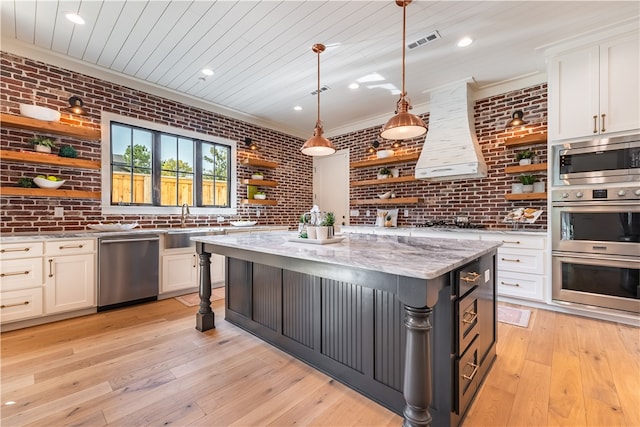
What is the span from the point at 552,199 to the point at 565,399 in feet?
7.40

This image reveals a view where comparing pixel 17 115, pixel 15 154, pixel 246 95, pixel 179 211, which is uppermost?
pixel 246 95

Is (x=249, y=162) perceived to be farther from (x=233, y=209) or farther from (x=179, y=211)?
(x=179, y=211)

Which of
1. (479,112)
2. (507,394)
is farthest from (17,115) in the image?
(479,112)

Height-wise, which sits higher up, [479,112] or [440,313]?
[479,112]

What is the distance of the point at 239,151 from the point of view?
16.5ft

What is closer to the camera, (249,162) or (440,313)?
(440,313)

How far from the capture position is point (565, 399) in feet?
5.52

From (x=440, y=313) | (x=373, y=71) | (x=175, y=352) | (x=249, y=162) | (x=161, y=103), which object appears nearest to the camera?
(x=440, y=313)

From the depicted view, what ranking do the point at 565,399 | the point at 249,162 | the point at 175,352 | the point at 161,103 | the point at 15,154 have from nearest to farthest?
the point at 565,399 → the point at 175,352 → the point at 15,154 → the point at 161,103 → the point at 249,162

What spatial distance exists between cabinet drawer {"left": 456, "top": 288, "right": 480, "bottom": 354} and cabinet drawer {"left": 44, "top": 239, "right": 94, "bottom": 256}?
3.61 m

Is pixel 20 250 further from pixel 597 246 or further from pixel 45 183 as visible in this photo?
pixel 597 246

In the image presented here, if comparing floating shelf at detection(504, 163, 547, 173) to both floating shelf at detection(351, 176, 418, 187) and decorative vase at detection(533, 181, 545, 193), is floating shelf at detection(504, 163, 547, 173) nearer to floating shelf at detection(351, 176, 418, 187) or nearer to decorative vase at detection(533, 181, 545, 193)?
decorative vase at detection(533, 181, 545, 193)

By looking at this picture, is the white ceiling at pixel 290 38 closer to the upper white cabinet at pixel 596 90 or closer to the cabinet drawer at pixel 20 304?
the upper white cabinet at pixel 596 90

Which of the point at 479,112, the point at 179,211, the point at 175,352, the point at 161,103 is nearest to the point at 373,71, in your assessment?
the point at 479,112
